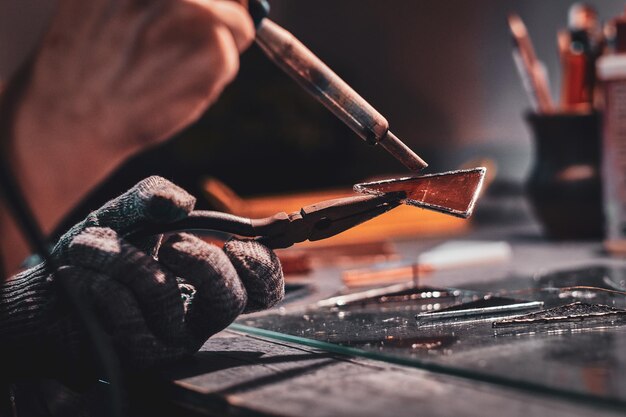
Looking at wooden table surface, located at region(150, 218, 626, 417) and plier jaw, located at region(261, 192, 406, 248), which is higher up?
plier jaw, located at region(261, 192, 406, 248)

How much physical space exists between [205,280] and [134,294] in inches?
1.9

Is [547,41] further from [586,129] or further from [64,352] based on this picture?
[64,352]

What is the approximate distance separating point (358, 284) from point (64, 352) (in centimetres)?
46

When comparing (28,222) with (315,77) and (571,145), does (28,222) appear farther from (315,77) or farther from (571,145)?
(571,145)

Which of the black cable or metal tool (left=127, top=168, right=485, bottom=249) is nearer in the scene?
the black cable

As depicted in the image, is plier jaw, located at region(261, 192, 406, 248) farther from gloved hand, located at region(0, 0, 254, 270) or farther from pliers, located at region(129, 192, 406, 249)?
gloved hand, located at region(0, 0, 254, 270)

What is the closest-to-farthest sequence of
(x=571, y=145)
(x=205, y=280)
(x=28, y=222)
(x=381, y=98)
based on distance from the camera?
(x=28, y=222)
(x=205, y=280)
(x=571, y=145)
(x=381, y=98)

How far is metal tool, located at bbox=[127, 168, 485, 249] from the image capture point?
1.98 ft

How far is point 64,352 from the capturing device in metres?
0.54

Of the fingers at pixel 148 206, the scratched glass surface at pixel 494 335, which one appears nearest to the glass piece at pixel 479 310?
the scratched glass surface at pixel 494 335

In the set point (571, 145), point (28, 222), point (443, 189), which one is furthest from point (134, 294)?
point (571, 145)

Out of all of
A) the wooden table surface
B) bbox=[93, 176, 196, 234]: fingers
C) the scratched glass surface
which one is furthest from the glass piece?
bbox=[93, 176, 196, 234]: fingers

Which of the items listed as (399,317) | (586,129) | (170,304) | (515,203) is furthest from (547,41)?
(170,304)

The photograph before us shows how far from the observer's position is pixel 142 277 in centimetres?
52
